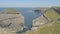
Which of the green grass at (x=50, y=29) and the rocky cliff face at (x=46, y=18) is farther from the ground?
the rocky cliff face at (x=46, y=18)

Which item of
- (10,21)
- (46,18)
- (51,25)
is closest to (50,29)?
(51,25)

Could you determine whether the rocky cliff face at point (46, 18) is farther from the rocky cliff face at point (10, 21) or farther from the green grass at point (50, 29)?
the rocky cliff face at point (10, 21)

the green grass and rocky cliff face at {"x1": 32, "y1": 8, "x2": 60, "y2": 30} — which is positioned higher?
rocky cliff face at {"x1": 32, "y1": 8, "x2": 60, "y2": 30}

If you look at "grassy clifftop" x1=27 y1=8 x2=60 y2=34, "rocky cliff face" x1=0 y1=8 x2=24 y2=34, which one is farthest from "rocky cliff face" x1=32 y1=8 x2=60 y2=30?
"rocky cliff face" x1=0 y1=8 x2=24 y2=34

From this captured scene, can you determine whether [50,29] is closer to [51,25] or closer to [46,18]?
[51,25]

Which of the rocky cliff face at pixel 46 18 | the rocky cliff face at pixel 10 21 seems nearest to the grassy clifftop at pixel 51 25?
the rocky cliff face at pixel 46 18

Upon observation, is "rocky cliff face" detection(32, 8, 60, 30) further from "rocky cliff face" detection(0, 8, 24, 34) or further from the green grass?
"rocky cliff face" detection(0, 8, 24, 34)

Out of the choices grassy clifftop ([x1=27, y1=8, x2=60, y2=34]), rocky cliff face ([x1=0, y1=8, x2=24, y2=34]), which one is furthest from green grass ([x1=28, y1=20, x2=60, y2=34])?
rocky cliff face ([x1=0, y1=8, x2=24, y2=34])
